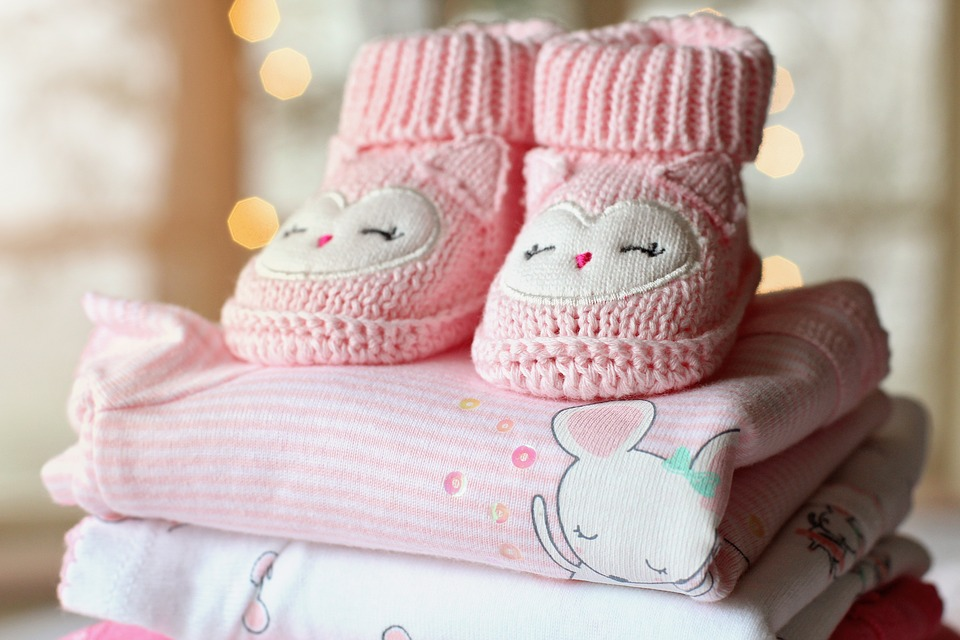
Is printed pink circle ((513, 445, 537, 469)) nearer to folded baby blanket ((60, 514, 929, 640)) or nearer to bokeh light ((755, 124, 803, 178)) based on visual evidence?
folded baby blanket ((60, 514, 929, 640))

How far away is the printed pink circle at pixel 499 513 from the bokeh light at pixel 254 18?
129cm

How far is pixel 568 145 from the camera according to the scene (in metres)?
0.72

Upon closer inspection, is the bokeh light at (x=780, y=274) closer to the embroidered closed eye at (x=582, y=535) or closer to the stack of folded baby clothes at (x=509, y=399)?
the stack of folded baby clothes at (x=509, y=399)

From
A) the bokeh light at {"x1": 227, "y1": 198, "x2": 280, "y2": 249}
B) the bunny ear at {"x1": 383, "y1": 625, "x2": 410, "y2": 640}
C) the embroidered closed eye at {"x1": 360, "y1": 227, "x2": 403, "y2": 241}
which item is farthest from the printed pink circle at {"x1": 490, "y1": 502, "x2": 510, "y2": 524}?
the bokeh light at {"x1": 227, "y1": 198, "x2": 280, "y2": 249}

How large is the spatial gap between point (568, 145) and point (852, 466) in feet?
1.08

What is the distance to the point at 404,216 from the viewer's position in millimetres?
699

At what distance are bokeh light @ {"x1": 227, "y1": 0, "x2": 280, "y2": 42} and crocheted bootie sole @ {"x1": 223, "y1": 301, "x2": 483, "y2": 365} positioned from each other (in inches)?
42.2

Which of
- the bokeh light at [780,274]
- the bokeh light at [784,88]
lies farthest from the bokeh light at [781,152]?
the bokeh light at [780,274]

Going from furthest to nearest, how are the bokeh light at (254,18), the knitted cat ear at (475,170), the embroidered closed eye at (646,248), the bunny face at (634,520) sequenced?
the bokeh light at (254,18) < the knitted cat ear at (475,170) < the embroidered closed eye at (646,248) < the bunny face at (634,520)

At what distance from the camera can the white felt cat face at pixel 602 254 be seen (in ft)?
1.92

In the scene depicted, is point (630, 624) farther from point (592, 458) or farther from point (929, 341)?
point (929, 341)

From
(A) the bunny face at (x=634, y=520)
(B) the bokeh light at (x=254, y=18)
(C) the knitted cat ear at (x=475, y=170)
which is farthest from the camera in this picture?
(B) the bokeh light at (x=254, y=18)

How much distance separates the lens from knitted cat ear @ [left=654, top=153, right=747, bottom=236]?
64cm

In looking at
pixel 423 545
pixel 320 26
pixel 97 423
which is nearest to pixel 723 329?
pixel 423 545
